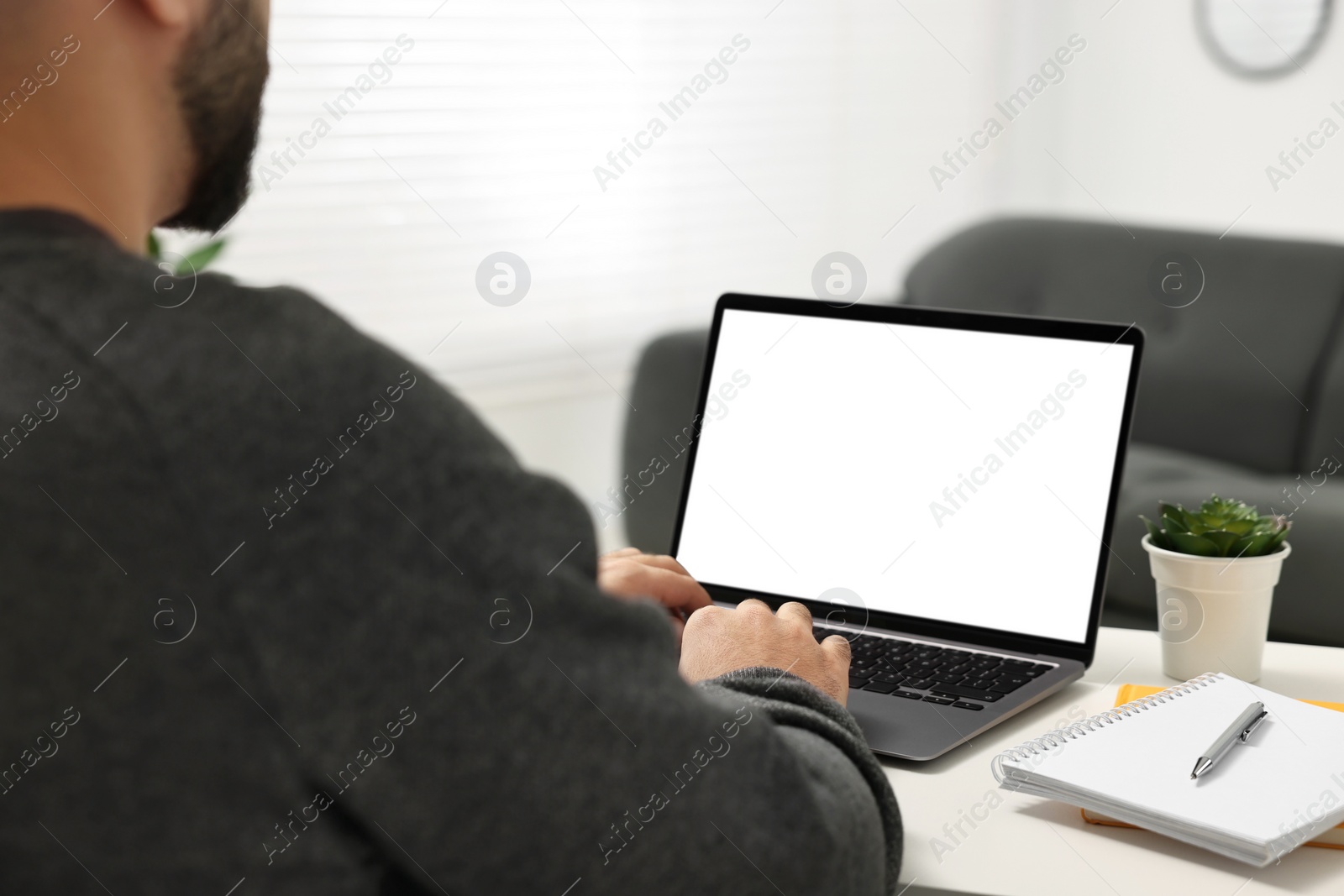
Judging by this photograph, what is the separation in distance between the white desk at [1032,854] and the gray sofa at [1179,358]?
1397mm

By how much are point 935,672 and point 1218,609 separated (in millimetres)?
221

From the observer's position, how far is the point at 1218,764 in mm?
703

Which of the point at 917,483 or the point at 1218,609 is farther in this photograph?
the point at 917,483

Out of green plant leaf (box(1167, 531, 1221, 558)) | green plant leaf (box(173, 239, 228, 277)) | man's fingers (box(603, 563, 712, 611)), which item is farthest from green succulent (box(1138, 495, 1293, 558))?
green plant leaf (box(173, 239, 228, 277))

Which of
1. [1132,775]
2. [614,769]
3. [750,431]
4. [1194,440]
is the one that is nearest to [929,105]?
[1194,440]

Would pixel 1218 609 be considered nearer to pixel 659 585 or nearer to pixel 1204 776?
pixel 1204 776

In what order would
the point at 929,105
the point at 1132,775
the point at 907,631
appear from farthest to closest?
the point at 929,105
the point at 907,631
the point at 1132,775

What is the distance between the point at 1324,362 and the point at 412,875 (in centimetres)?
227

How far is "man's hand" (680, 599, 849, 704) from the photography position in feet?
2.31

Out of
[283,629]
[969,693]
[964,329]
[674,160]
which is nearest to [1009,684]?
[969,693]

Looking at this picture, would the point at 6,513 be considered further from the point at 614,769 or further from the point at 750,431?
the point at 750,431

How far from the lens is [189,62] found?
0.51 m

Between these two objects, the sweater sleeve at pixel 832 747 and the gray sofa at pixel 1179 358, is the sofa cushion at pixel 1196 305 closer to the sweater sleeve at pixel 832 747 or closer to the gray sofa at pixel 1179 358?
the gray sofa at pixel 1179 358

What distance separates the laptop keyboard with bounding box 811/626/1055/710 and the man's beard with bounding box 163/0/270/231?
1.63ft
